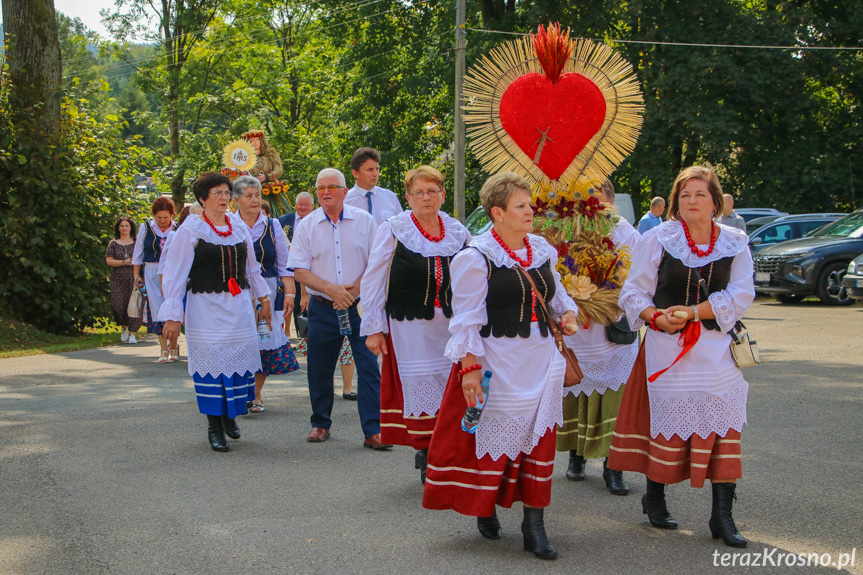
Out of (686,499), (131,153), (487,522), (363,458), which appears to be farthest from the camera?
(131,153)

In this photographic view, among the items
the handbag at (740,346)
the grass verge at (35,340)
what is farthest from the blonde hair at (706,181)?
the grass verge at (35,340)

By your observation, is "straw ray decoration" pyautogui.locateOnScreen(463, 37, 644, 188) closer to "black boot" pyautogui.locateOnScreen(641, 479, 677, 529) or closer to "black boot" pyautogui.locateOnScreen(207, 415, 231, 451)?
"black boot" pyautogui.locateOnScreen(641, 479, 677, 529)

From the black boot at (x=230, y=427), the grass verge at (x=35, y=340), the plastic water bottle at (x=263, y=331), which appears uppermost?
the plastic water bottle at (x=263, y=331)

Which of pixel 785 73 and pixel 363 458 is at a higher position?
pixel 785 73

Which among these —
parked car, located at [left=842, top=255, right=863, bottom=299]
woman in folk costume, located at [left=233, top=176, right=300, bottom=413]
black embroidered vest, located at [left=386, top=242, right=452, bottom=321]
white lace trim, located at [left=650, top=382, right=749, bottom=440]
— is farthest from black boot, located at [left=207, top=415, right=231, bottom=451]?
parked car, located at [left=842, top=255, right=863, bottom=299]

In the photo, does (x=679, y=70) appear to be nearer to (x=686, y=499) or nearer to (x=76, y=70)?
(x=686, y=499)

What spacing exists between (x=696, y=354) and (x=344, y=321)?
9.97ft

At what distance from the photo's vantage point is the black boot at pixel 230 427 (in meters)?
7.19

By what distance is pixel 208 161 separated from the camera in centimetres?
3575

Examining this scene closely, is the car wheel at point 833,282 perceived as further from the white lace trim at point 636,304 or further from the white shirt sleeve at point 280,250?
the white lace trim at point 636,304

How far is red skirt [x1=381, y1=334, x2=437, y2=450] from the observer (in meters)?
5.78

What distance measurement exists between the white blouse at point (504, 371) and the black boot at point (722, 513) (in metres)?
0.92

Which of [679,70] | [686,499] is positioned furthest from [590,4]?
[686,499]

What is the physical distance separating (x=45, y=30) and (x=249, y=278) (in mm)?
9962
